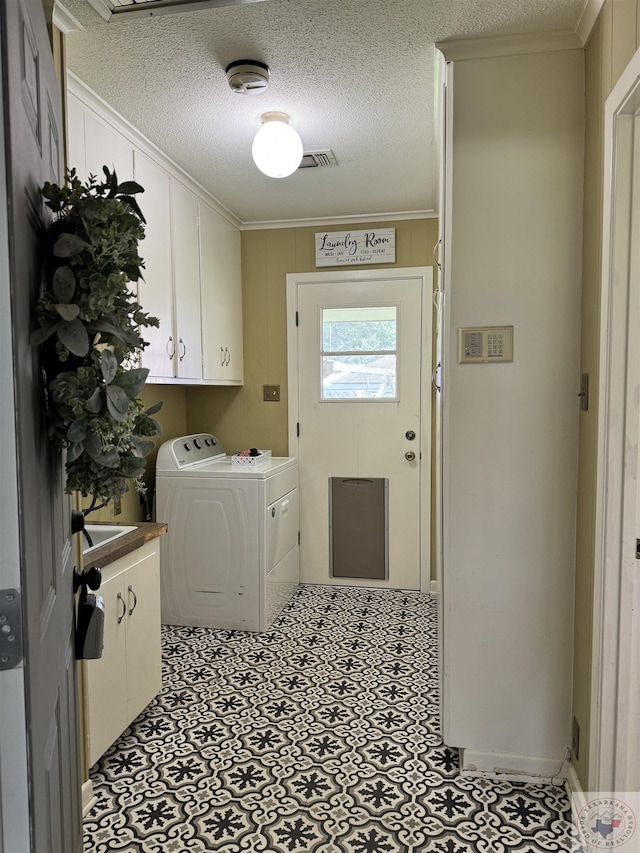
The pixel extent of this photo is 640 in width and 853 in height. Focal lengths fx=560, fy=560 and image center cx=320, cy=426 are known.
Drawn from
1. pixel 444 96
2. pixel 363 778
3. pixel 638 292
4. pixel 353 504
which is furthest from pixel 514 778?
pixel 444 96

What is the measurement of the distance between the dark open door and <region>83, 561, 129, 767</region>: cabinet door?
785 mm

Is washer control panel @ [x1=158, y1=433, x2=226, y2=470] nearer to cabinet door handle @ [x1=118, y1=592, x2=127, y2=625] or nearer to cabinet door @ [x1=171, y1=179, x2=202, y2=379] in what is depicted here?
cabinet door @ [x1=171, y1=179, x2=202, y2=379]

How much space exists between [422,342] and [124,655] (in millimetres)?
2557

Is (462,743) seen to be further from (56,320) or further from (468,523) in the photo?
(56,320)

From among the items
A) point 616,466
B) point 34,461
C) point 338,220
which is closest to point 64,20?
point 34,461

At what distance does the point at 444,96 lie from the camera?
6.51ft

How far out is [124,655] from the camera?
213 cm

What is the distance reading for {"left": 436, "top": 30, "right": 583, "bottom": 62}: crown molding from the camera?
182 centimetres

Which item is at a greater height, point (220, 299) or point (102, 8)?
point (102, 8)

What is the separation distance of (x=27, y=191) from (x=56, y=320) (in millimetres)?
201

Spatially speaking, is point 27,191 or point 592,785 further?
point 592,785

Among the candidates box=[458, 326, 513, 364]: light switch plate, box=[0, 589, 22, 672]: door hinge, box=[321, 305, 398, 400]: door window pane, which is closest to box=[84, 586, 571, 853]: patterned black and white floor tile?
box=[0, 589, 22, 672]: door hinge

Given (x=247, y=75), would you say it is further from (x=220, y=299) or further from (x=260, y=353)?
(x=260, y=353)

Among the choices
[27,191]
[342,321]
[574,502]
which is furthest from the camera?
[342,321]
